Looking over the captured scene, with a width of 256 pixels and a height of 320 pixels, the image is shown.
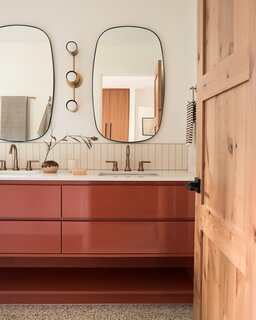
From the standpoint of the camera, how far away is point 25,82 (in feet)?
8.09

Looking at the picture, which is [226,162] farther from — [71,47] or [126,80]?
[71,47]

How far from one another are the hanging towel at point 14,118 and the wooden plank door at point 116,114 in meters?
0.69

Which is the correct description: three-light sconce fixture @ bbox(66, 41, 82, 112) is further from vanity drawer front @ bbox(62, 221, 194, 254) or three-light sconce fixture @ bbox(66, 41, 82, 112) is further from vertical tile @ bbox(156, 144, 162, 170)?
vanity drawer front @ bbox(62, 221, 194, 254)

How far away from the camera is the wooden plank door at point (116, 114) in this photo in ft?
8.00

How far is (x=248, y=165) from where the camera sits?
83cm

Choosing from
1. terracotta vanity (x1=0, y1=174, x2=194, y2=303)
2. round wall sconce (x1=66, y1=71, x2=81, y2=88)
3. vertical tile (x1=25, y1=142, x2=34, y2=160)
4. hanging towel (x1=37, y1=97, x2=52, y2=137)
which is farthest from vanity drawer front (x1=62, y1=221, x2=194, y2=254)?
round wall sconce (x1=66, y1=71, x2=81, y2=88)

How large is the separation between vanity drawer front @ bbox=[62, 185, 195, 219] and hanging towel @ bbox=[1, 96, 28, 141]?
2.92 feet

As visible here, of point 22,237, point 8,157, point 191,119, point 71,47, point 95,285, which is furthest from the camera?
point 8,157

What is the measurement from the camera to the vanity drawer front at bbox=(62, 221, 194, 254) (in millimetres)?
1900

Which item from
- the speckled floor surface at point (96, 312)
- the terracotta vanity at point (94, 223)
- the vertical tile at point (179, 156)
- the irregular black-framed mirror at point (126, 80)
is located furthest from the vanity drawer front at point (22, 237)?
the vertical tile at point (179, 156)

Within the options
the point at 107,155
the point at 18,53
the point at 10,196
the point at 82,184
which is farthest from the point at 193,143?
the point at 18,53

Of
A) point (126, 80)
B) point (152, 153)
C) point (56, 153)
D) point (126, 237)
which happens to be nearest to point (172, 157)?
point (152, 153)

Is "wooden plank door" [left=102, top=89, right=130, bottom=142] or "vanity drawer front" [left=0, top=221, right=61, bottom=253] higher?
"wooden plank door" [left=102, top=89, right=130, bottom=142]

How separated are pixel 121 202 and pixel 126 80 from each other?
1.10 m
